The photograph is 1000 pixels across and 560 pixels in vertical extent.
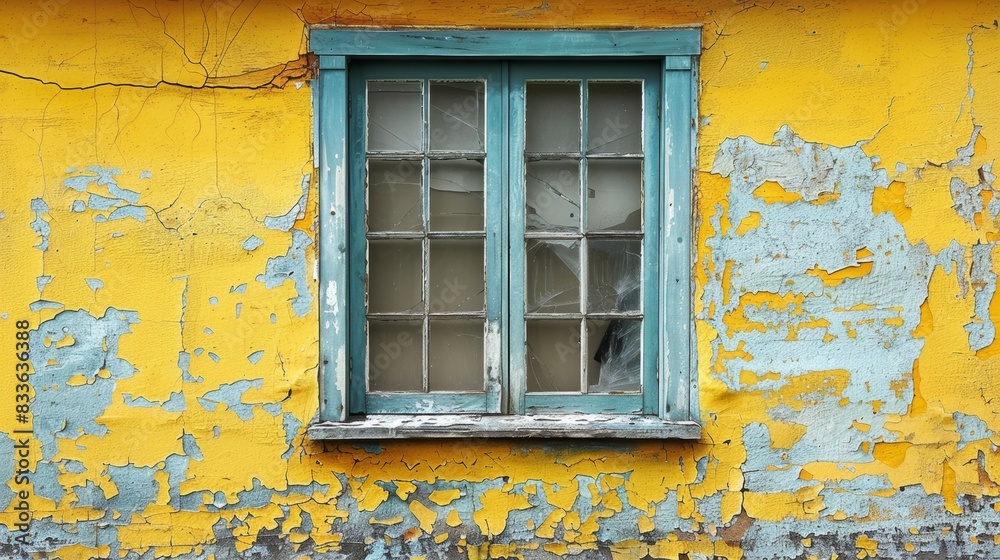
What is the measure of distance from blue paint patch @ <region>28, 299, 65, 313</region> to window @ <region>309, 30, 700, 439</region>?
1054mm

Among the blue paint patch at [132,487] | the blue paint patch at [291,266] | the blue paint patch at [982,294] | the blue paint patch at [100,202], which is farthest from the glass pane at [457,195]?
the blue paint patch at [982,294]

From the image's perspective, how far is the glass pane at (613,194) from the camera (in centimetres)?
293

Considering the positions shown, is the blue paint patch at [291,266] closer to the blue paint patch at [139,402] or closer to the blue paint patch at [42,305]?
the blue paint patch at [139,402]

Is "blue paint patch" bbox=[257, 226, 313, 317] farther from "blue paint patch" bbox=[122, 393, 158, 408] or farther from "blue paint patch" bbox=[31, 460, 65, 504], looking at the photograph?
"blue paint patch" bbox=[31, 460, 65, 504]

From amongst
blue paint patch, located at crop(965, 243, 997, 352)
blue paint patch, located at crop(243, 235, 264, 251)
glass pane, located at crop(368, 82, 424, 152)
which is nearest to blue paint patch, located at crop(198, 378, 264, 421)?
blue paint patch, located at crop(243, 235, 264, 251)

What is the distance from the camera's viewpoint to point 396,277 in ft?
9.61

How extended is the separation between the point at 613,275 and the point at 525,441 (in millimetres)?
749

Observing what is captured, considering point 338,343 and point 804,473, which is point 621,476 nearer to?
point 804,473

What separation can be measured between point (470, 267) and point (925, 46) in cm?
197

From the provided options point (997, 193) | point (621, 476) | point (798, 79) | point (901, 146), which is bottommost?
point (621, 476)

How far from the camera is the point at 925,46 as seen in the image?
280 centimetres

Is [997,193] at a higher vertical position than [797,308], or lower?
higher

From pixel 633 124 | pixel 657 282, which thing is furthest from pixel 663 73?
pixel 657 282

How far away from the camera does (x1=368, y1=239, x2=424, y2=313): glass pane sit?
2.93 meters
